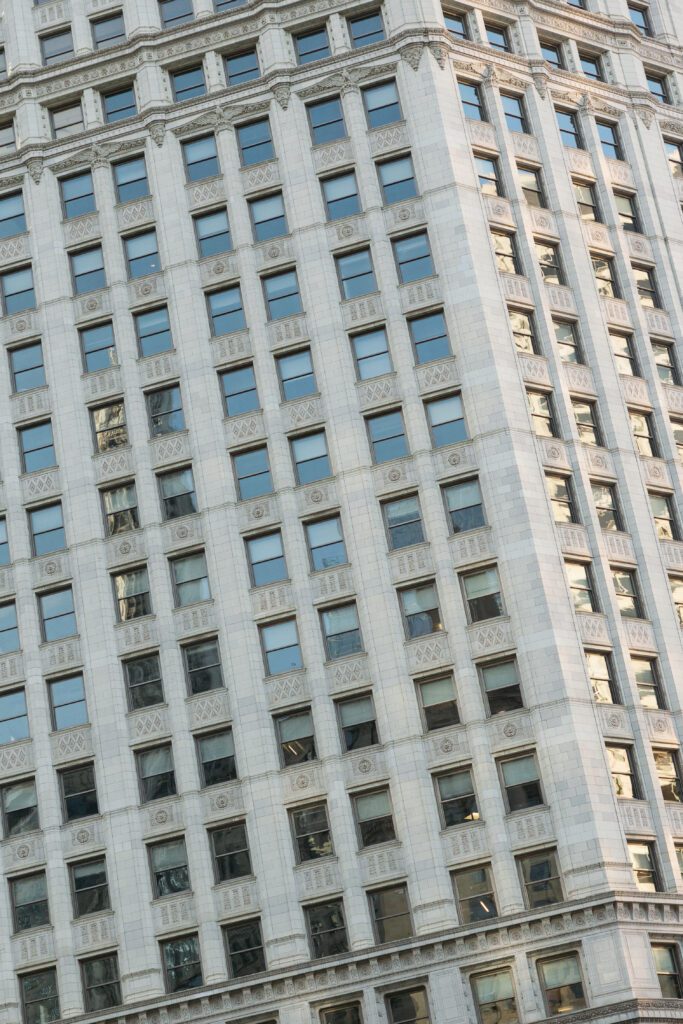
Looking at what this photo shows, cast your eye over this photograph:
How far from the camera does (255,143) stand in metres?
69.6

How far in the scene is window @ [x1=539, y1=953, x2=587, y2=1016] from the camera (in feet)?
183

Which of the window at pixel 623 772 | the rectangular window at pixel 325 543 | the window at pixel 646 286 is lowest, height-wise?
the window at pixel 623 772

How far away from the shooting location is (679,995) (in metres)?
56.6

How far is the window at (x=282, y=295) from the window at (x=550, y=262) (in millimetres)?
8791

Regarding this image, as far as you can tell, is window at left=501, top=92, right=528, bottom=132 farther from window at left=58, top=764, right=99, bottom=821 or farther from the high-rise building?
window at left=58, top=764, right=99, bottom=821

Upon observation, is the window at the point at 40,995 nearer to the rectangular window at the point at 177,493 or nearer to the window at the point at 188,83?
the rectangular window at the point at 177,493

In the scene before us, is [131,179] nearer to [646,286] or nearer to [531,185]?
[531,185]

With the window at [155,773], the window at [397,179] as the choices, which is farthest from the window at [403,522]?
the window at [397,179]

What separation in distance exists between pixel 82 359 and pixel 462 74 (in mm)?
17466

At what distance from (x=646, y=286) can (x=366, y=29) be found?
14256 mm

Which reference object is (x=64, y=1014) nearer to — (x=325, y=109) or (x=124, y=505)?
(x=124, y=505)

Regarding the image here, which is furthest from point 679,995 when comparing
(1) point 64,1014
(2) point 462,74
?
(2) point 462,74

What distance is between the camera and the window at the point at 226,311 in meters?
67.2

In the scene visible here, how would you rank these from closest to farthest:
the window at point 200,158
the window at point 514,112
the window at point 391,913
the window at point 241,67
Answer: the window at point 391,913
the window at point 200,158
the window at point 514,112
the window at point 241,67
